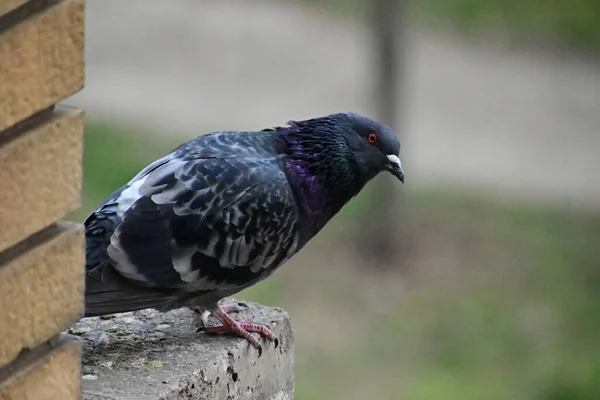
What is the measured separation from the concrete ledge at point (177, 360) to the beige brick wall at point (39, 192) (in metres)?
0.81

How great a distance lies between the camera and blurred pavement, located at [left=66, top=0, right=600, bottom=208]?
990 cm

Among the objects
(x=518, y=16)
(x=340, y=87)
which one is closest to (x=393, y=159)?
(x=340, y=87)

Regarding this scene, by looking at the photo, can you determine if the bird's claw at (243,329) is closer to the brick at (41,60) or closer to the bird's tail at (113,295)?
the bird's tail at (113,295)

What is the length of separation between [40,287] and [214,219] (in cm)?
156

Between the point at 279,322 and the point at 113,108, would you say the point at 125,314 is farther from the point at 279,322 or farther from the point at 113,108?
the point at 113,108

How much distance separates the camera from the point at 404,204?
8773 mm

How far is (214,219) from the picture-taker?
11.3ft

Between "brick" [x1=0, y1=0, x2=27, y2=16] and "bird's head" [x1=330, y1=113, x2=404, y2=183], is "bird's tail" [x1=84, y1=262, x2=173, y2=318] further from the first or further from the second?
"brick" [x1=0, y1=0, x2=27, y2=16]

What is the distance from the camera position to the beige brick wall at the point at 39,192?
5.75 ft

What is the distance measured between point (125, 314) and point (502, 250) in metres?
5.73

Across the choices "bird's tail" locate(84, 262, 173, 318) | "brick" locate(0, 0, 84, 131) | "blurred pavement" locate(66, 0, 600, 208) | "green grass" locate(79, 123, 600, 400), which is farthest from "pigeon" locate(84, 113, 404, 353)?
"blurred pavement" locate(66, 0, 600, 208)

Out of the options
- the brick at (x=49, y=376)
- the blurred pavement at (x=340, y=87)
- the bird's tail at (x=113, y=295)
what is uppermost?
the brick at (x=49, y=376)

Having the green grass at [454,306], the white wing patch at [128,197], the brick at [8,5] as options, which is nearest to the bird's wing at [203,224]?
the white wing patch at [128,197]

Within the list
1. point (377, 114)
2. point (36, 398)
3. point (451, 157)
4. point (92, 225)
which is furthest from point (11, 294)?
point (451, 157)
